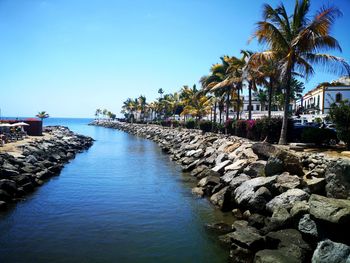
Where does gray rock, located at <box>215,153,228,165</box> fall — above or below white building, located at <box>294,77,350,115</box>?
below

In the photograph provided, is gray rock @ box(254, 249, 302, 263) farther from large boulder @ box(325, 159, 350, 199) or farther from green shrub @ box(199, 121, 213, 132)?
green shrub @ box(199, 121, 213, 132)

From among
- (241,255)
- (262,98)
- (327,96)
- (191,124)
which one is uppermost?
(262,98)

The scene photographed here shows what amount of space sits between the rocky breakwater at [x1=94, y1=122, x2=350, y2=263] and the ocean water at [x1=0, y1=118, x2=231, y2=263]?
2.81 ft

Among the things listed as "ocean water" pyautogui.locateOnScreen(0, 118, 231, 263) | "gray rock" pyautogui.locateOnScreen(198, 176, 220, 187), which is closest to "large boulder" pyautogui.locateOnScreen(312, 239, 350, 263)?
"ocean water" pyautogui.locateOnScreen(0, 118, 231, 263)

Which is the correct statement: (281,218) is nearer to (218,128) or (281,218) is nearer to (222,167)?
(222,167)

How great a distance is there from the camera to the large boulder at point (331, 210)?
838 centimetres

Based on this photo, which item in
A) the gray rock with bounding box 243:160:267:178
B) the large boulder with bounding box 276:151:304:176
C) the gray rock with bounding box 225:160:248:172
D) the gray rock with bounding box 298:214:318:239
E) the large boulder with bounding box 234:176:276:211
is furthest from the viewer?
the gray rock with bounding box 225:160:248:172

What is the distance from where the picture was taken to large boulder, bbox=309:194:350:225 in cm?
838

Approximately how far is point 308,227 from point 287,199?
201 cm

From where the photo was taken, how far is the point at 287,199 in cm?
1145

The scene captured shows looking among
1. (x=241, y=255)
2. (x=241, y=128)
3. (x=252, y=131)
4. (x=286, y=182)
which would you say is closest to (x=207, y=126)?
(x=241, y=128)

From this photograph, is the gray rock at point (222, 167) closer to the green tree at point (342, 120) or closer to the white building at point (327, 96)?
the green tree at point (342, 120)

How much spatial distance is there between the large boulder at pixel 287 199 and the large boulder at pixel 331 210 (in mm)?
1695

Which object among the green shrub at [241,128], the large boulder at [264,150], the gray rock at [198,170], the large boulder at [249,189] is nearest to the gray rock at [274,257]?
the large boulder at [249,189]
